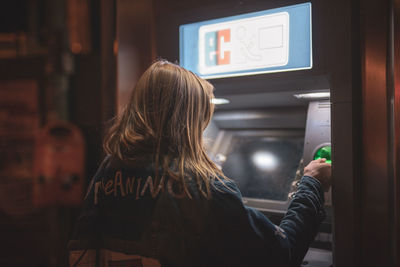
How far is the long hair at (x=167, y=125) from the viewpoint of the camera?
115cm

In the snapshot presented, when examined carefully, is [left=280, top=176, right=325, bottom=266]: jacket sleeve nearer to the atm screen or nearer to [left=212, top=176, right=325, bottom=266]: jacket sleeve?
[left=212, top=176, right=325, bottom=266]: jacket sleeve

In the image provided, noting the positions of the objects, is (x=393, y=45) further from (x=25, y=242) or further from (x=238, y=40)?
(x=25, y=242)

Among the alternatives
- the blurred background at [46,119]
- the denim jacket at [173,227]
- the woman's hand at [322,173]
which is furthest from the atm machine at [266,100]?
the blurred background at [46,119]

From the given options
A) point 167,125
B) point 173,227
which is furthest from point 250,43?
point 173,227

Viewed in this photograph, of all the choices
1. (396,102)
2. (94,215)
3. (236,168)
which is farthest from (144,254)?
(396,102)

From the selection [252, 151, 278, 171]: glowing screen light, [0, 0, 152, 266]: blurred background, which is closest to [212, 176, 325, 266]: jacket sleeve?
[252, 151, 278, 171]: glowing screen light

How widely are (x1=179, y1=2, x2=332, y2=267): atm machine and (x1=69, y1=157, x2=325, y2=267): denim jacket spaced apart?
0.49 metres

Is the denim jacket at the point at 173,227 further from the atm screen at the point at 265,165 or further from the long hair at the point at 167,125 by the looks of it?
the atm screen at the point at 265,165

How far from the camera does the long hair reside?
45.3 inches

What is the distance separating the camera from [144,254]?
114 centimetres

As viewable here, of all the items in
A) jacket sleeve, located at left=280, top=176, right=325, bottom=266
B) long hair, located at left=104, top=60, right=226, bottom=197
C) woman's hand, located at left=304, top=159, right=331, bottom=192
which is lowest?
jacket sleeve, located at left=280, top=176, right=325, bottom=266

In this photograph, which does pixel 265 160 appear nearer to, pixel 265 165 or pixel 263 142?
pixel 265 165

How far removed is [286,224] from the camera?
123cm

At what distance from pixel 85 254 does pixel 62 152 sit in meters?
3.09
